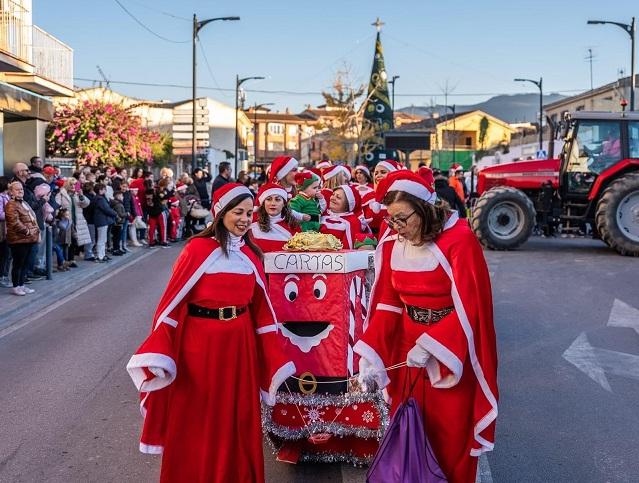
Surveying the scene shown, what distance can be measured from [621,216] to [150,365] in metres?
15.4

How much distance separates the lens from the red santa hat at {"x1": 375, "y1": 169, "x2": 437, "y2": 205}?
4.07m

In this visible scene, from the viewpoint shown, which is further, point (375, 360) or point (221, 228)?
point (221, 228)

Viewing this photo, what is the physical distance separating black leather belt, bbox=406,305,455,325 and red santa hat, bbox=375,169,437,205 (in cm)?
54

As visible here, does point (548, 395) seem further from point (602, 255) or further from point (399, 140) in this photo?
point (399, 140)

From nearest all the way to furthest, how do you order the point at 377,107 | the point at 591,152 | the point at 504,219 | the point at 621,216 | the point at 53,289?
the point at 53,289 < the point at 621,216 < the point at 591,152 < the point at 504,219 < the point at 377,107

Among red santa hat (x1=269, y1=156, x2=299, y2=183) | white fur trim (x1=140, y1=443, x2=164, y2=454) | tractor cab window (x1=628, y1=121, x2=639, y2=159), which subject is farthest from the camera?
tractor cab window (x1=628, y1=121, x2=639, y2=159)

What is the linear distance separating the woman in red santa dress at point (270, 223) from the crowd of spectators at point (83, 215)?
20.6ft

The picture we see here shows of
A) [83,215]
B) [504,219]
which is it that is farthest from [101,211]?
[504,219]

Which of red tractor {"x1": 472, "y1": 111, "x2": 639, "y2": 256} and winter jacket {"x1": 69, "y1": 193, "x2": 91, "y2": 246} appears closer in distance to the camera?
winter jacket {"x1": 69, "y1": 193, "x2": 91, "y2": 246}

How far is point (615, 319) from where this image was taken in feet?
34.0

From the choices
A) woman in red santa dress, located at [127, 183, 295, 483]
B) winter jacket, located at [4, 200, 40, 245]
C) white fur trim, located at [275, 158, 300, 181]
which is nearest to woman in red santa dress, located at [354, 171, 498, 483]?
woman in red santa dress, located at [127, 183, 295, 483]

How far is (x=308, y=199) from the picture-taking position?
784cm

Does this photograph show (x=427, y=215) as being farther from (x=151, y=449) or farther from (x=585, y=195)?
(x=585, y=195)

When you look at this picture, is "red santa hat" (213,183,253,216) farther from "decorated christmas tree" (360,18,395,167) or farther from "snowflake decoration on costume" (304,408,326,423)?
"decorated christmas tree" (360,18,395,167)
